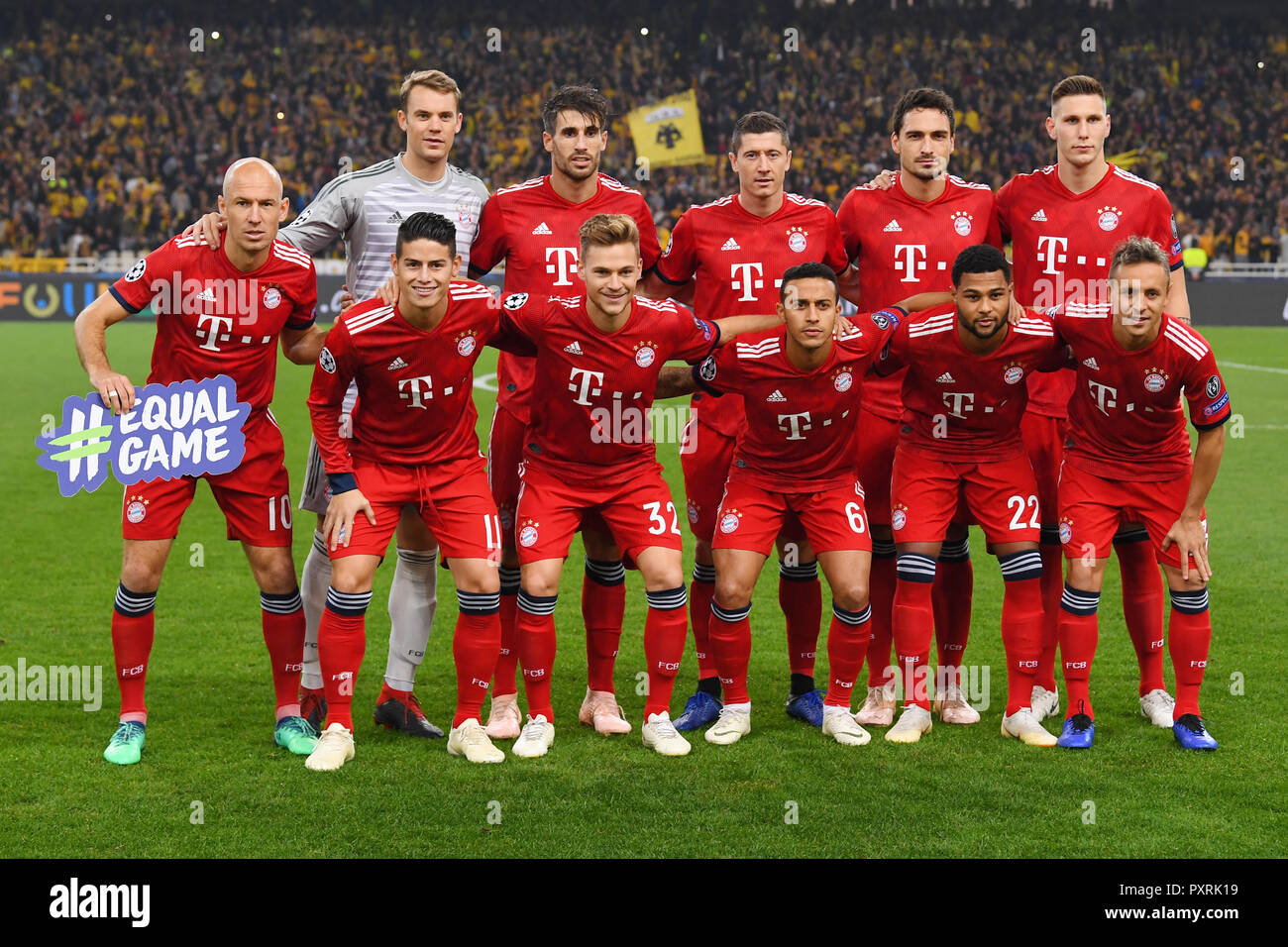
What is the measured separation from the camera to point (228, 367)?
523 centimetres

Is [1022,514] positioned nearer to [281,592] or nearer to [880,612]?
[880,612]

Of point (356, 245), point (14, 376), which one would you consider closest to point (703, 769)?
point (356, 245)

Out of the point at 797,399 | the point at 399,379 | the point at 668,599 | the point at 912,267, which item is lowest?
the point at 668,599

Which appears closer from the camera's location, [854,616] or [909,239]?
[854,616]

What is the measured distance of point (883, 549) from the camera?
595cm

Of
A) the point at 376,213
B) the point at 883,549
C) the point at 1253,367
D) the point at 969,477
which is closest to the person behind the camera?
the point at 969,477

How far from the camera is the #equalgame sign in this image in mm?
4938

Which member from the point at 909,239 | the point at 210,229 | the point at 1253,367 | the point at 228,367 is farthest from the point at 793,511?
the point at 1253,367

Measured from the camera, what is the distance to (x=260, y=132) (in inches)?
1247

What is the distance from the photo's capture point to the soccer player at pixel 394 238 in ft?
18.3

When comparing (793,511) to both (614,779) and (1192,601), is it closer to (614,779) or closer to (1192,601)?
(614,779)

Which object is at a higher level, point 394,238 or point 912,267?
point 394,238

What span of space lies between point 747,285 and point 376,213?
155 centimetres

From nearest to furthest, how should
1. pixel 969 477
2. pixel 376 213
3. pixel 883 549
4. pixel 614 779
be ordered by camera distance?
pixel 614 779 → pixel 969 477 → pixel 376 213 → pixel 883 549
